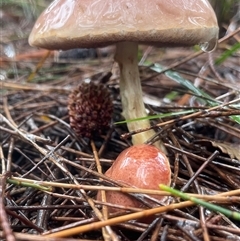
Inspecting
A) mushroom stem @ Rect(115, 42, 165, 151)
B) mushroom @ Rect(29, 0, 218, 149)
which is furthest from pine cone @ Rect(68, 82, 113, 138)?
mushroom @ Rect(29, 0, 218, 149)

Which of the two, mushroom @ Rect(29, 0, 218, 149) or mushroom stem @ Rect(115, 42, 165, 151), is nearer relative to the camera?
mushroom @ Rect(29, 0, 218, 149)

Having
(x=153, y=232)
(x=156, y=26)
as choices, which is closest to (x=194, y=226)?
(x=153, y=232)

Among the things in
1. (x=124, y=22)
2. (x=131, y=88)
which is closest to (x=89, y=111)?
(x=131, y=88)

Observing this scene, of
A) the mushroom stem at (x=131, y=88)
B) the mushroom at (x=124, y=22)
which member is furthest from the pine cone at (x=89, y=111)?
the mushroom at (x=124, y=22)

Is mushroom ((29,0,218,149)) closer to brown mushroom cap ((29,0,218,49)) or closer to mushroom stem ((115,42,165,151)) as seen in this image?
Result: brown mushroom cap ((29,0,218,49))

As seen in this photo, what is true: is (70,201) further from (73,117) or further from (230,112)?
(230,112)

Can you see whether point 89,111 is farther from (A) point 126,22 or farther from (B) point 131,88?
(A) point 126,22

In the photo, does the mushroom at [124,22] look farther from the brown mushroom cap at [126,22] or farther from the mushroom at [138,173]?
the mushroom at [138,173]

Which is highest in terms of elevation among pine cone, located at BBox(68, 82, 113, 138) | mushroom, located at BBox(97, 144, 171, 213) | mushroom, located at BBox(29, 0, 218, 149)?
mushroom, located at BBox(29, 0, 218, 149)
